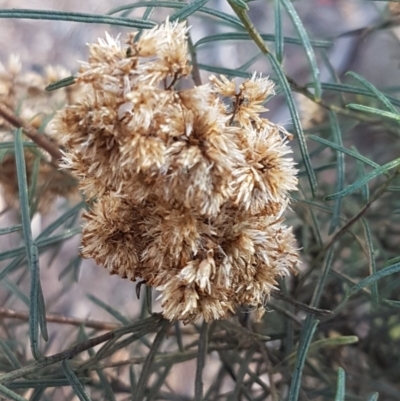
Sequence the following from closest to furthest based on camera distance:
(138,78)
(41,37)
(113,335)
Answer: (138,78), (113,335), (41,37)

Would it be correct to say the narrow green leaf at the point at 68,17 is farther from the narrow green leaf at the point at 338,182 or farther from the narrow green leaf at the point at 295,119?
the narrow green leaf at the point at 338,182

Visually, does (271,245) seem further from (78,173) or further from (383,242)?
(383,242)

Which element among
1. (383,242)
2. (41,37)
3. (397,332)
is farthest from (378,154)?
(41,37)

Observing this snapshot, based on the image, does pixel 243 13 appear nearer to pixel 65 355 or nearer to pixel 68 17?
pixel 68 17

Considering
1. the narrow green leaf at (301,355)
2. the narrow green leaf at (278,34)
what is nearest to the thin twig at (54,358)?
the narrow green leaf at (301,355)

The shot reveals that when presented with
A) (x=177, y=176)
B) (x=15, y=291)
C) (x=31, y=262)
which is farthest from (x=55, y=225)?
(x=177, y=176)

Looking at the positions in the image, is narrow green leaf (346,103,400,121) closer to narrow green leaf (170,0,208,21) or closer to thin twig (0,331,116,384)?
narrow green leaf (170,0,208,21)
